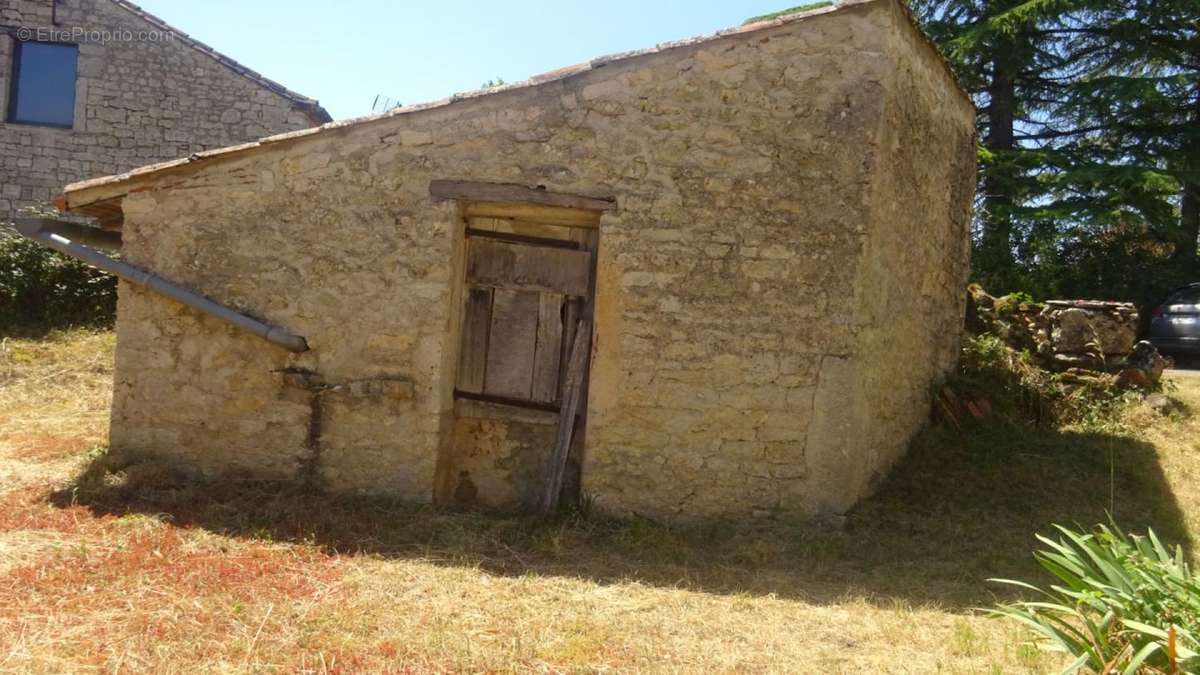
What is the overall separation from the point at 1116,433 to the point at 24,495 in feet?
29.8

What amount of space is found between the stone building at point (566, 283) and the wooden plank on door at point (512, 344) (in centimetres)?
2

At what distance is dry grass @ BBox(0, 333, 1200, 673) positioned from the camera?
3.96 meters

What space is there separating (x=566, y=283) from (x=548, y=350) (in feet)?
1.64

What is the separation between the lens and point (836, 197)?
594cm

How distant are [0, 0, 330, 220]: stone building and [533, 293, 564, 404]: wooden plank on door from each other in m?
8.40

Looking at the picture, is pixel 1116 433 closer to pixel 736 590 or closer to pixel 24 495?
pixel 736 590

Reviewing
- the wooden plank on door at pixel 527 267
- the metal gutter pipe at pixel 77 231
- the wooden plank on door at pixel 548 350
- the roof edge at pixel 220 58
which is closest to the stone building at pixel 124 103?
the roof edge at pixel 220 58

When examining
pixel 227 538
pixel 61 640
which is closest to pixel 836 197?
pixel 227 538

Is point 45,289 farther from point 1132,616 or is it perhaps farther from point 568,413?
point 1132,616

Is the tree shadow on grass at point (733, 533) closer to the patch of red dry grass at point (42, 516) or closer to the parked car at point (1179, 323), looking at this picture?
the patch of red dry grass at point (42, 516)

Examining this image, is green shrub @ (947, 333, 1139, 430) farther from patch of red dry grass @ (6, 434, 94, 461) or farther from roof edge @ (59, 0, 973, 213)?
patch of red dry grass @ (6, 434, 94, 461)

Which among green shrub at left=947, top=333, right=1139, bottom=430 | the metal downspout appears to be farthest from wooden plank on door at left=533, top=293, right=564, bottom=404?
green shrub at left=947, top=333, right=1139, bottom=430

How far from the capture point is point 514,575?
5137mm

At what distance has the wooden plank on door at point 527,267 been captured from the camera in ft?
20.9
